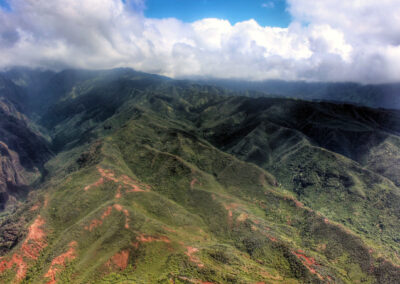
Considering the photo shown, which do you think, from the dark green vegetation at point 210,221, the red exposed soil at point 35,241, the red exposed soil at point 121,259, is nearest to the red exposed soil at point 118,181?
the dark green vegetation at point 210,221

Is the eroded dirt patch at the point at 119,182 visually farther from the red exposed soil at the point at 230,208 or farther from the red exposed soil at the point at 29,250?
the red exposed soil at the point at 230,208

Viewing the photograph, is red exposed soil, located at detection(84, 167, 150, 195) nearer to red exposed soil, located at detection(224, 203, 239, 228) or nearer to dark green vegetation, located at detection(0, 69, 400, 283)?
dark green vegetation, located at detection(0, 69, 400, 283)

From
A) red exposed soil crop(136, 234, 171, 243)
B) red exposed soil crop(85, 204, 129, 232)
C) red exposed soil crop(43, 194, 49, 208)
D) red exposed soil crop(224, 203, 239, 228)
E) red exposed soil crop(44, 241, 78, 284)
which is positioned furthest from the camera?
red exposed soil crop(224, 203, 239, 228)

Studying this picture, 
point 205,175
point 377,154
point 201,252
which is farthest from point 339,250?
point 377,154

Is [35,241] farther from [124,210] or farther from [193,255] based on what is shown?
[193,255]

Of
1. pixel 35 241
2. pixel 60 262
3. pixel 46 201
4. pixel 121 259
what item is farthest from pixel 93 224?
pixel 46 201

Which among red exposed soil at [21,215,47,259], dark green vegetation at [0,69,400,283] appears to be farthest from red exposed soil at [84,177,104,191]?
red exposed soil at [21,215,47,259]
